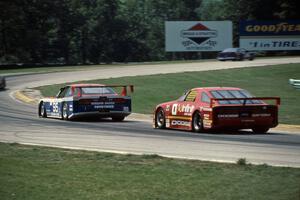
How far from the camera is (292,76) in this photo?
4044 centimetres

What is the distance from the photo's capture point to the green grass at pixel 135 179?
321 inches

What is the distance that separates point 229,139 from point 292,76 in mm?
25370

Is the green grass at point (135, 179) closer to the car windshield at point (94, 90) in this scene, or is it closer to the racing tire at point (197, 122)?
the racing tire at point (197, 122)

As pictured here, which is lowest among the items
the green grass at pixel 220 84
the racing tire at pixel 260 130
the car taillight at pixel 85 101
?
the green grass at pixel 220 84

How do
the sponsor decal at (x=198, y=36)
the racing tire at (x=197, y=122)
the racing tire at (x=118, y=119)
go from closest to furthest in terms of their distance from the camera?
the racing tire at (x=197, y=122) → the racing tire at (x=118, y=119) → the sponsor decal at (x=198, y=36)

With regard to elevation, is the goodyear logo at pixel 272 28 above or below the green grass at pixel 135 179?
below

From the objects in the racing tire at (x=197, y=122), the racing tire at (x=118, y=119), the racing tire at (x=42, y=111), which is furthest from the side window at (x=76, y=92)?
the racing tire at (x=197, y=122)

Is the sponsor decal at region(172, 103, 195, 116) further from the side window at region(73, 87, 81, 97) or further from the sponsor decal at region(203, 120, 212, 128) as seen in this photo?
the side window at region(73, 87, 81, 97)

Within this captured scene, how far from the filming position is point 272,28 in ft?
221

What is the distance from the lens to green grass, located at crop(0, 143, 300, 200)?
8.16 metres

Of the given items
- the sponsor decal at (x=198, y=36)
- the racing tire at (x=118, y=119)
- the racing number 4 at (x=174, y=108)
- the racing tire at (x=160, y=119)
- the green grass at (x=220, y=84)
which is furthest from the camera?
the sponsor decal at (x=198, y=36)

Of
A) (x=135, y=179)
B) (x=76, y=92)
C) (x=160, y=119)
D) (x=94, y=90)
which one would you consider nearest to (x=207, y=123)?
(x=160, y=119)

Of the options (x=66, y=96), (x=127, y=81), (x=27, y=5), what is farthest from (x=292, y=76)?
(x=27, y=5)

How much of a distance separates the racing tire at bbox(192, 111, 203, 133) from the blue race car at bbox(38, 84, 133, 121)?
479cm
